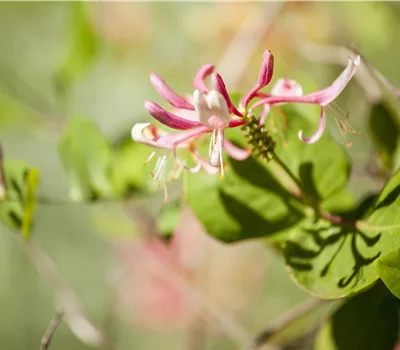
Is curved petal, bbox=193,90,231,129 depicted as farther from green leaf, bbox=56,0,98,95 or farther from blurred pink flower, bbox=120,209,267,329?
blurred pink flower, bbox=120,209,267,329

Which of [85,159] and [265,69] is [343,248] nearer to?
[265,69]

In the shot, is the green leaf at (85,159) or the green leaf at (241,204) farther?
the green leaf at (85,159)

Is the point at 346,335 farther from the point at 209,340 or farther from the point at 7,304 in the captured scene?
the point at 7,304

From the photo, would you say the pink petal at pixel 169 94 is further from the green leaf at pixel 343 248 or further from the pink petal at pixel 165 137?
the green leaf at pixel 343 248

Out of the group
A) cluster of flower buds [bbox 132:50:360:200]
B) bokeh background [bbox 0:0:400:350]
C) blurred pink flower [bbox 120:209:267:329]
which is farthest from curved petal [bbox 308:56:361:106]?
blurred pink flower [bbox 120:209:267:329]

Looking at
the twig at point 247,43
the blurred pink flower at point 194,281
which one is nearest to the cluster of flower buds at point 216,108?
the twig at point 247,43

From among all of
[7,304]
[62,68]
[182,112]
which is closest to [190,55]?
[62,68]
